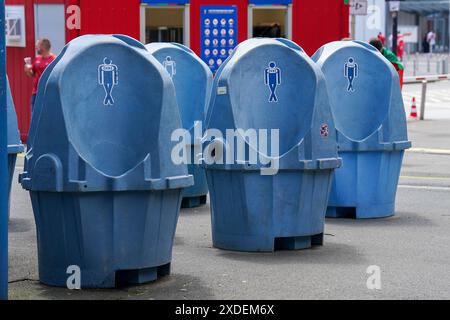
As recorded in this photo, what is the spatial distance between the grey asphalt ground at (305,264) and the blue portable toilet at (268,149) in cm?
22

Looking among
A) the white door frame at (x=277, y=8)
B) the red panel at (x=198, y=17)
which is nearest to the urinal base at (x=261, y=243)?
the red panel at (x=198, y=17)

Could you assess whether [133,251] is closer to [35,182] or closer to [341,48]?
[35,182]

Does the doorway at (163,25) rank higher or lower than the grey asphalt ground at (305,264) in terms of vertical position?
higher

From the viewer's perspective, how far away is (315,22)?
840 inches

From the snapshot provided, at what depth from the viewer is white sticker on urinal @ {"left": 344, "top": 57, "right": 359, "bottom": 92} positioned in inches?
465

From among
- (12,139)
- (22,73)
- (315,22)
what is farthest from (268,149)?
(315,22)

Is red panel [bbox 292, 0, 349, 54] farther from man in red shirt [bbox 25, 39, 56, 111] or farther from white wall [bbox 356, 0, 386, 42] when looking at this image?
white wall [bbox 356, 0, 386, 42]

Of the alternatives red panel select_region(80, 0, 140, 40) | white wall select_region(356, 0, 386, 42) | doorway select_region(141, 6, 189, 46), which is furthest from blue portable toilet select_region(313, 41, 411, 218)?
white wall select_region(356, 0, 386, 42)

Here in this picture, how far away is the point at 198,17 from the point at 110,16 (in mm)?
1606

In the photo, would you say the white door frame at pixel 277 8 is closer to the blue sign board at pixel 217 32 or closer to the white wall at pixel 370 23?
A: the blue sign board at pixel 217 32

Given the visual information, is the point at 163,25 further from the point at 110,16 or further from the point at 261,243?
the point at 261,243

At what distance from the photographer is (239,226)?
967cm

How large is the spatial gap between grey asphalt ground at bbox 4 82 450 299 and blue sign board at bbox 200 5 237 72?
28.1ft

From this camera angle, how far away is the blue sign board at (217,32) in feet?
68.1
